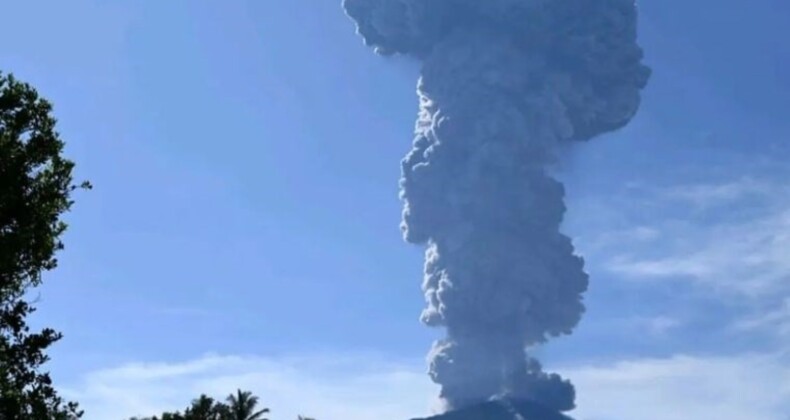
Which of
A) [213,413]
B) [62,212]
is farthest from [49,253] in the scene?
[213,413]

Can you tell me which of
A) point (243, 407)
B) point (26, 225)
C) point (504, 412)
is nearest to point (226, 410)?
point (243, 407)

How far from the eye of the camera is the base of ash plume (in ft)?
544

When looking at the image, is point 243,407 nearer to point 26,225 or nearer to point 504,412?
point 26,225

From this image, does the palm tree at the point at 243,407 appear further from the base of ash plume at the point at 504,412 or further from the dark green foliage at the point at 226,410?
the base of ash plume at the point at 504,412

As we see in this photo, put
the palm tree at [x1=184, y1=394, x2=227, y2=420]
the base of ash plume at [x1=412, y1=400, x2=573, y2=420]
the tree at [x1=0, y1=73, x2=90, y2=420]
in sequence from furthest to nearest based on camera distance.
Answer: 1. the base of ash plume at [x1=412, y1=400, x2=573, y2=420]
2. the palm tree at [x1=184, y1=394, x2=227, y2=420]
3. the tree at [x1=0, y1=73, x2=90, y2=420]

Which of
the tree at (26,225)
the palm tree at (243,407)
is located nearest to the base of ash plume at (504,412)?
the palm tree at (243,407)

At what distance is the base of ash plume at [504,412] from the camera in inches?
6526

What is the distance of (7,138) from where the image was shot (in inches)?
→ 695

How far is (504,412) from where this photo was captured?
17725 cm

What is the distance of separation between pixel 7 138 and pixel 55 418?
4.77 m

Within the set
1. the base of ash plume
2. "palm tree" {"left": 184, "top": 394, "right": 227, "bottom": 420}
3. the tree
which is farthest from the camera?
the base of ash plume

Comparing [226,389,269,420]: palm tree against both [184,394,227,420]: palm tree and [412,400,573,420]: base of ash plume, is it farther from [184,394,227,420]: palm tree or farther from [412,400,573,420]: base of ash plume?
[412,400,573,420]: base of ash plume

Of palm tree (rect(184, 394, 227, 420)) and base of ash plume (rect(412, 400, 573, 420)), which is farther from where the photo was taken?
base of ash plume (rect(412, 400, 573, 420))

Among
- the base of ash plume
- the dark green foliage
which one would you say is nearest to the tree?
the dark green foliage
